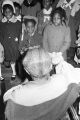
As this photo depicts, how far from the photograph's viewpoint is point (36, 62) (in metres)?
1.75

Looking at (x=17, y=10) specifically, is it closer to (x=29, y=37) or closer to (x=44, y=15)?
(x=44, y=15)

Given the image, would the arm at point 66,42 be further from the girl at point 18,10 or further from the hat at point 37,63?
the hat at point 37,63

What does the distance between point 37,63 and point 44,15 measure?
3350 mm

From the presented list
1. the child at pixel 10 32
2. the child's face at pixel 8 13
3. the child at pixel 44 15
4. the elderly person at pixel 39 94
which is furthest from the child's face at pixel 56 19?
the elderly person at pixel 39 94

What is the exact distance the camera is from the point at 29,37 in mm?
4449

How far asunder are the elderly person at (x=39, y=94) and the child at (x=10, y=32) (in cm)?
298

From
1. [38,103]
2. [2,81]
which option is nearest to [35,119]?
[38,103]

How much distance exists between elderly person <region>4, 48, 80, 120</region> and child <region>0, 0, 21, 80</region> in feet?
9.79

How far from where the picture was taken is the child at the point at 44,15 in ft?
16.1

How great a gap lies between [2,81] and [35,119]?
297cm

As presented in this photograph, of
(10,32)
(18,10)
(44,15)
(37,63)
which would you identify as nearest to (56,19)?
(44,15)

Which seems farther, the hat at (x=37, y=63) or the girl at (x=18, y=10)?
the girl at (x=18, y=10)

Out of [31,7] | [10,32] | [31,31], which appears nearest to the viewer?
[31,31]

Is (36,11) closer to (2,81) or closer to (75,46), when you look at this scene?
(75,46)
